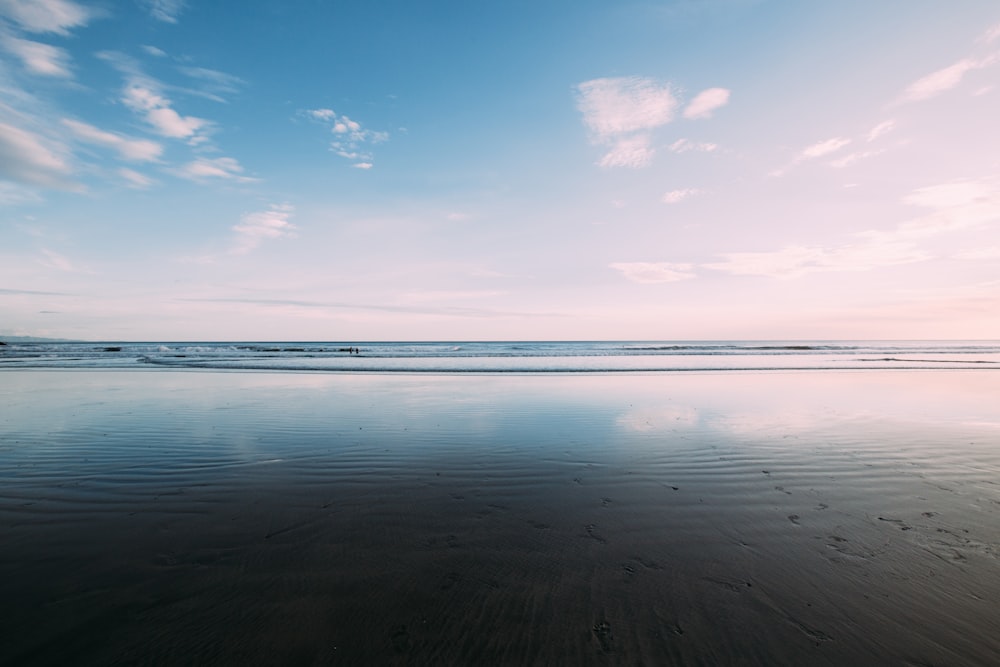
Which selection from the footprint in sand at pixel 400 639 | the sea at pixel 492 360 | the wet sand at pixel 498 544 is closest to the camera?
the footprint in sand at pixel 400 639

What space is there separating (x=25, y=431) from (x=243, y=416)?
14.8 ft

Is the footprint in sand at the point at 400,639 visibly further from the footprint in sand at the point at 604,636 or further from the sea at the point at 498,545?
the footprint in sand at the point at 604,636

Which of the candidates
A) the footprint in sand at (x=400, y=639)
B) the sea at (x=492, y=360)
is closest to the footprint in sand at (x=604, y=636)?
the footprint in sand at (x=400, y=639)

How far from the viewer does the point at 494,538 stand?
5.15 m

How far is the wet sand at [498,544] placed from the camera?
346 cm

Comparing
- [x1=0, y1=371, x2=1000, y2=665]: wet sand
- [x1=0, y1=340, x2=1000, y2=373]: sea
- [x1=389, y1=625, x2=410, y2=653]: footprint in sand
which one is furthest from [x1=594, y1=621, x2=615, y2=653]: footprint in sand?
[x1=0, y1=340, x2=1000, y2=373]: sea

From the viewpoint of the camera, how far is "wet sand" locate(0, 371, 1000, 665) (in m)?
3.46

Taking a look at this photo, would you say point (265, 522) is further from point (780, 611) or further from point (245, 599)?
point (780, 611)

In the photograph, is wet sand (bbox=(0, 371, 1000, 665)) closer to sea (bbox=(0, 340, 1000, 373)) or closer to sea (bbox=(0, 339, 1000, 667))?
sea (bbox=(0, 339, 1000, 667))

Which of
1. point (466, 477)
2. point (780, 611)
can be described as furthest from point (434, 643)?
point (466, 477)

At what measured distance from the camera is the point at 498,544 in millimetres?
4992

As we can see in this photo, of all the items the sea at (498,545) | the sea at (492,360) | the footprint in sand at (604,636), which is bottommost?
the footprint in sand at (604,636)

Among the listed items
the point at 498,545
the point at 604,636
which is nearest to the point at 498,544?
the point at 498,545

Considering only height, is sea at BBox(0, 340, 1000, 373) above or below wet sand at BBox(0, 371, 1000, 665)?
above
